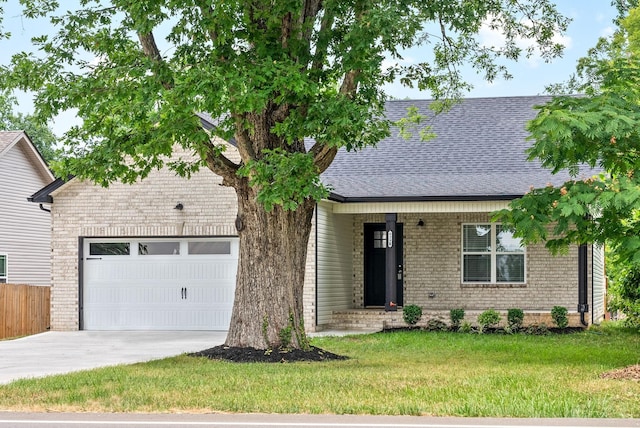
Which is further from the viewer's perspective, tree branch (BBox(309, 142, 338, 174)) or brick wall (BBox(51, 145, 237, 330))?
brick wall (BBox(51, 145, 237, 330))

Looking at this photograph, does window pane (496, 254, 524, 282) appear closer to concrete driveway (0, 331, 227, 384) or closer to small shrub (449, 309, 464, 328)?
small shrub (449, 309, 464, 328)

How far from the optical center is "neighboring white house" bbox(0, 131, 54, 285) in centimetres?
3503

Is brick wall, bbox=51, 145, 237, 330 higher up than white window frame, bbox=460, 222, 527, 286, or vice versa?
brick wall, bbox=51, 145, 237, 330

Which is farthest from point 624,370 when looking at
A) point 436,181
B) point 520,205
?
point 436,181

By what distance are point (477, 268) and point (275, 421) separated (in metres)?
17.1

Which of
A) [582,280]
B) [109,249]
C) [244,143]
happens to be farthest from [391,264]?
[244,143]

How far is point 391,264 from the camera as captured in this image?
25703 mm

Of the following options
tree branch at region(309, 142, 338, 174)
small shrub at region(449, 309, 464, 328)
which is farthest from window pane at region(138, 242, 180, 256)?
tree branch at region(309, 142, 338, 174)

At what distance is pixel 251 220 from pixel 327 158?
170cm

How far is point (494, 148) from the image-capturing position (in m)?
28.0

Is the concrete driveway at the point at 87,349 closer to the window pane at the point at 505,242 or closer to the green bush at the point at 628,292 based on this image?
the window pane at the point at 505,242

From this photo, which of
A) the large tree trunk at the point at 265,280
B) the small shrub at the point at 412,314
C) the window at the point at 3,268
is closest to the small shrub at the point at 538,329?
the small shrub at the point at 412,314

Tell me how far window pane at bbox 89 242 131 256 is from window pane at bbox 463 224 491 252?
873 centimetres

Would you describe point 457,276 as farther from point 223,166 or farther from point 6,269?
point 6,269
